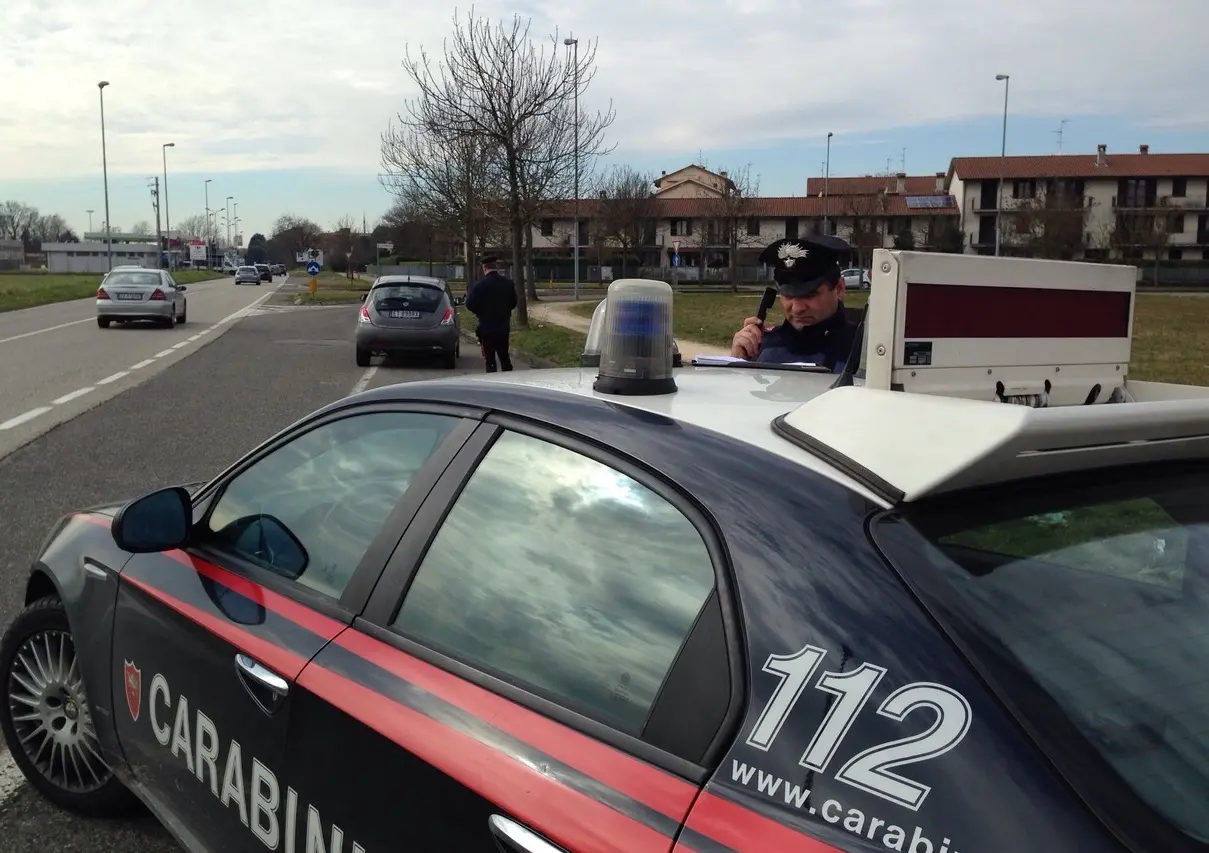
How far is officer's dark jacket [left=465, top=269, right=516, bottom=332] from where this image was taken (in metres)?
14.6

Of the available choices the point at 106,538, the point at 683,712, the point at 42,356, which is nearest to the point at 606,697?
the point at 683,712

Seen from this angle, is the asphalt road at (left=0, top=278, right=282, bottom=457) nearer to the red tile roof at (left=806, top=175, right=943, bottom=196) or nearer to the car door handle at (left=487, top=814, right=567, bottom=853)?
the car door handle at (left=487, top=814, right=567, bottom=853)

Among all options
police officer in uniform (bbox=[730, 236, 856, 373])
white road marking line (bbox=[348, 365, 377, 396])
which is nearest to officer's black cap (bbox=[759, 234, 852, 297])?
police officer in uniform (bbox=[730, 236, 856, 373])

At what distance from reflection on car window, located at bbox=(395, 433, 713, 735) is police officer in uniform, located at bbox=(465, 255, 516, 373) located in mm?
12587

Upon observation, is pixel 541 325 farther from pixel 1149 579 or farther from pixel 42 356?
pixel 1149 579

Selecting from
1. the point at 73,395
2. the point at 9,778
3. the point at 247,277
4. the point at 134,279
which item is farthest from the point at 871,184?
the point at 9,778

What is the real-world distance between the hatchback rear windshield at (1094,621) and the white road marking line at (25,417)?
1073cm

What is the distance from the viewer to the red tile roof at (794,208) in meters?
57.9

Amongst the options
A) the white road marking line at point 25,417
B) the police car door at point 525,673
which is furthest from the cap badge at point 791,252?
the white road marking line at point 25,417

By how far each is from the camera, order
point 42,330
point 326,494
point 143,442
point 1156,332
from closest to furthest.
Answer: point 326,494
point 143,442
point 1156,332
point 42,330

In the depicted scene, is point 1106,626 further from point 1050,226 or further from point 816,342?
point 1050,226

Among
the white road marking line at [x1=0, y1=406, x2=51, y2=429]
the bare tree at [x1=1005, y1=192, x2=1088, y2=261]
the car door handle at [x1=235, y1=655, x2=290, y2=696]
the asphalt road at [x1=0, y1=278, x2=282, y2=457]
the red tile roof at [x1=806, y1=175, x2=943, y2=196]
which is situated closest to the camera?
the car door handle at [x1=235, y1=655, x2=290, y2=696]

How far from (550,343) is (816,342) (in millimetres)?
15436

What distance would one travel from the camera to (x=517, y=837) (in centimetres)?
154
